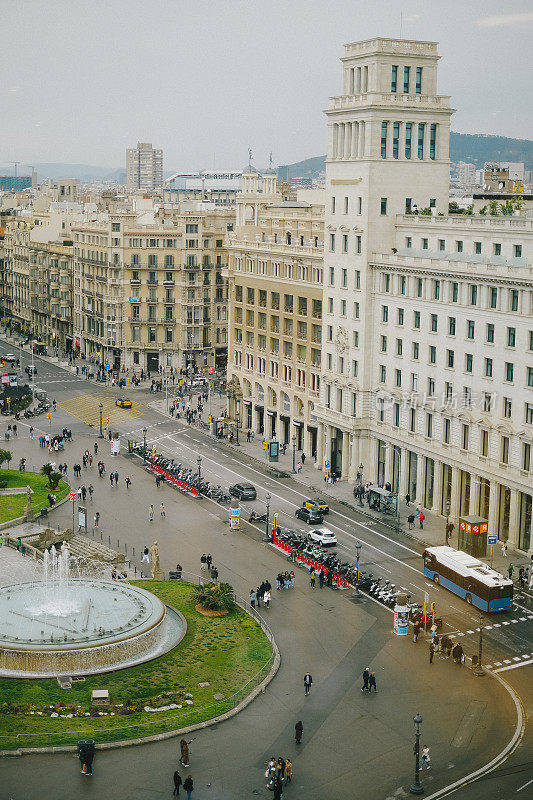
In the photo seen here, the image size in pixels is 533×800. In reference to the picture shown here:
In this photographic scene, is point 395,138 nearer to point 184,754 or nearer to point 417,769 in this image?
point 417,769

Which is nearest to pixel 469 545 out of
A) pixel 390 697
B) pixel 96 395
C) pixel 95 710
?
pixel 390 697

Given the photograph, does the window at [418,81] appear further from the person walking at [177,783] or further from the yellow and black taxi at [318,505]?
the person walking at [177,783]

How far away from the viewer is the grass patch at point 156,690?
53781 mm

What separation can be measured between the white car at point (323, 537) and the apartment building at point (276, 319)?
25184 millimetres

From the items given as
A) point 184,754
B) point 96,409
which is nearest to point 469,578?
point 184,754

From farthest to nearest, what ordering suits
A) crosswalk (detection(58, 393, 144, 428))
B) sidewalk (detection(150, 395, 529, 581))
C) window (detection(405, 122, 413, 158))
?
crosswalk (detection(58, 393, 144, 428)) < window (detection(405, 122, 413, 158)) < sidewalk (detection(150, 395, 529, 581))

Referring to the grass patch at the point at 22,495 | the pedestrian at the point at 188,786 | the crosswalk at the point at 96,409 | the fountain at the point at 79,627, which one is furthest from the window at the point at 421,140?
the pedestrian at the point at 188,786

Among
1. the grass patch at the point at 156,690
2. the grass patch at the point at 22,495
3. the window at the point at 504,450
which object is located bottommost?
the grass patch at the point at 22,495

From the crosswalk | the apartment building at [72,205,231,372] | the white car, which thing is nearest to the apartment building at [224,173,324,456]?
the crosswalk

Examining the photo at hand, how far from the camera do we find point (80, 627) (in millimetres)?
62812

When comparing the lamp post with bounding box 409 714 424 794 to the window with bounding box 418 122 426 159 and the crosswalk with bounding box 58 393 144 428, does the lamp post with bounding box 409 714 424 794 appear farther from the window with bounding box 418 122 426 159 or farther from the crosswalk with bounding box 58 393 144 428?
the crosswalk with bounding box 58 393 144 428

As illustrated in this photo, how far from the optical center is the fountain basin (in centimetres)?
5991

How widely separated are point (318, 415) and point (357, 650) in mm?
43812

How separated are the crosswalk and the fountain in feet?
211
